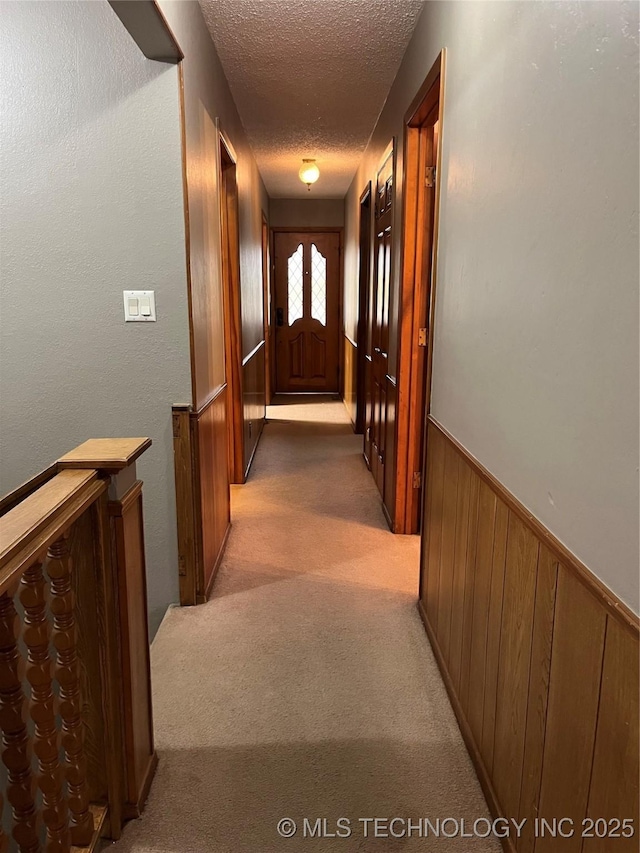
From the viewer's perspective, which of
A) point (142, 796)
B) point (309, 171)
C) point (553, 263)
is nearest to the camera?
point (553, 263)

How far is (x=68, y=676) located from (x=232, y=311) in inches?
115

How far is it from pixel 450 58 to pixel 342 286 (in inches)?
221

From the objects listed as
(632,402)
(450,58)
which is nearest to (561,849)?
(632,402)

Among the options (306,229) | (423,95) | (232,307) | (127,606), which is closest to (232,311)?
(232,307)

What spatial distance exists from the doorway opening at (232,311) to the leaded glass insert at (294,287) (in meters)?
3.84

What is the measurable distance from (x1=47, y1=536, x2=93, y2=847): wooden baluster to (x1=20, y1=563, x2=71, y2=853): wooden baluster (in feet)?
0.16

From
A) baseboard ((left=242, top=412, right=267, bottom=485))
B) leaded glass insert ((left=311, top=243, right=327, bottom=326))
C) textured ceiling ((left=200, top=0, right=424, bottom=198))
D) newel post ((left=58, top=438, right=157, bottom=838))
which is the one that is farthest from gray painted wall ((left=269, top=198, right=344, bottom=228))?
newel post ((left=58, top=438, right=157, bottom=838))

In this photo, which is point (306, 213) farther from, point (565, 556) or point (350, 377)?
point (565, 556)

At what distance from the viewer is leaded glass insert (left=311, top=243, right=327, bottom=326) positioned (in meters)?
7.68

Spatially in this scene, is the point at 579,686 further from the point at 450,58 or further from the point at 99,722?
the point at 450,58

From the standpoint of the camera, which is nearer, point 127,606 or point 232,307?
point 127,606

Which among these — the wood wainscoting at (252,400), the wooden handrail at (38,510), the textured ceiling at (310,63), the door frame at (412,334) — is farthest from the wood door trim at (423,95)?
the wood wainscoting at (252,400)

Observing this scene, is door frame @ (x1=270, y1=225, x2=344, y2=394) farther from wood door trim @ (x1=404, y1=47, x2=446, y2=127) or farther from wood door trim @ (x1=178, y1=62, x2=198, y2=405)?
wood door trim @ (x1=178, y1=62, x2=198, y2=405)

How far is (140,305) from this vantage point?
93.9 inches
